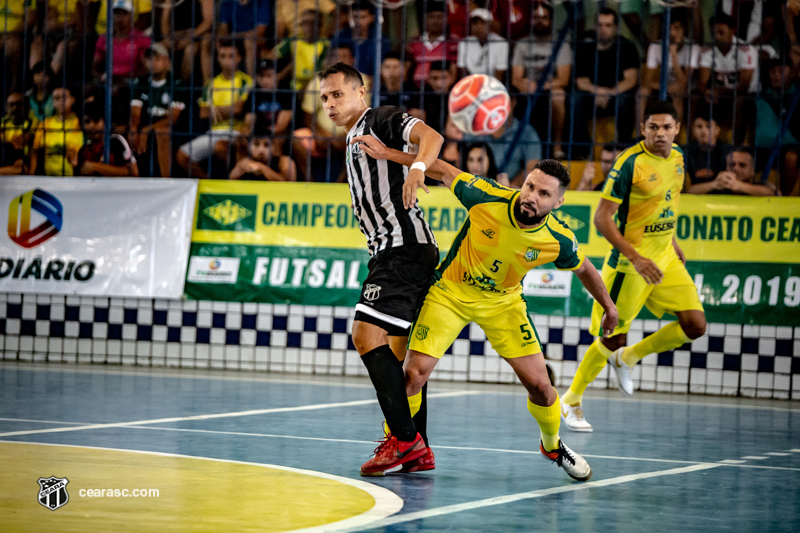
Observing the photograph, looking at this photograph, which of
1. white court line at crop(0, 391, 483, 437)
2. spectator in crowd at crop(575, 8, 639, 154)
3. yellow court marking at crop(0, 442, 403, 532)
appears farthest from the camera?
spectator in crowd at crop(575, 8, 639, 154)

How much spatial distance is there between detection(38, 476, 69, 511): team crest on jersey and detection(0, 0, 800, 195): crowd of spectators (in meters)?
6.68

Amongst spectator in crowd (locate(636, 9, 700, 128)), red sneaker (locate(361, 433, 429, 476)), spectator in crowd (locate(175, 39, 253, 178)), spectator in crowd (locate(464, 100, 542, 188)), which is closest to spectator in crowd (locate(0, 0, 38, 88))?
spectator in crowd (locate(175, 39, 253, 178))

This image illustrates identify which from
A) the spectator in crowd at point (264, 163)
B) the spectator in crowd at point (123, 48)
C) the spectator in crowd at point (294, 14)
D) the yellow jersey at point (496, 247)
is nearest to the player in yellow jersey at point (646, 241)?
the yellow jersey at point (496, 247)

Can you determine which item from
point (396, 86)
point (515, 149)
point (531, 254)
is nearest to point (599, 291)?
point (531, 254)

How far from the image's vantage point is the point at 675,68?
34.6 ft

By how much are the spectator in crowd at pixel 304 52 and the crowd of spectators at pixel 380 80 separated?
0.06 ft

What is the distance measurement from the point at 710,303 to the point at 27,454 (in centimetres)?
686

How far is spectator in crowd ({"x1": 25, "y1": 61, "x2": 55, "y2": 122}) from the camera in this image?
11625 millimetres

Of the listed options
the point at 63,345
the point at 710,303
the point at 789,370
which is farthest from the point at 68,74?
the point at 789,370

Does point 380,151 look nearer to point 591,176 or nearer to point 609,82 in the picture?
point 591,176

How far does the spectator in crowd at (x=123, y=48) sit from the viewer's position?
1154 centimetres

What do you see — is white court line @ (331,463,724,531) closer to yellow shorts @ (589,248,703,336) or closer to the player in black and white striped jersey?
the player in black and white striped jersey

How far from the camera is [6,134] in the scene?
38.5ft

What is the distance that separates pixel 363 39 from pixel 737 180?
394 centimetres
